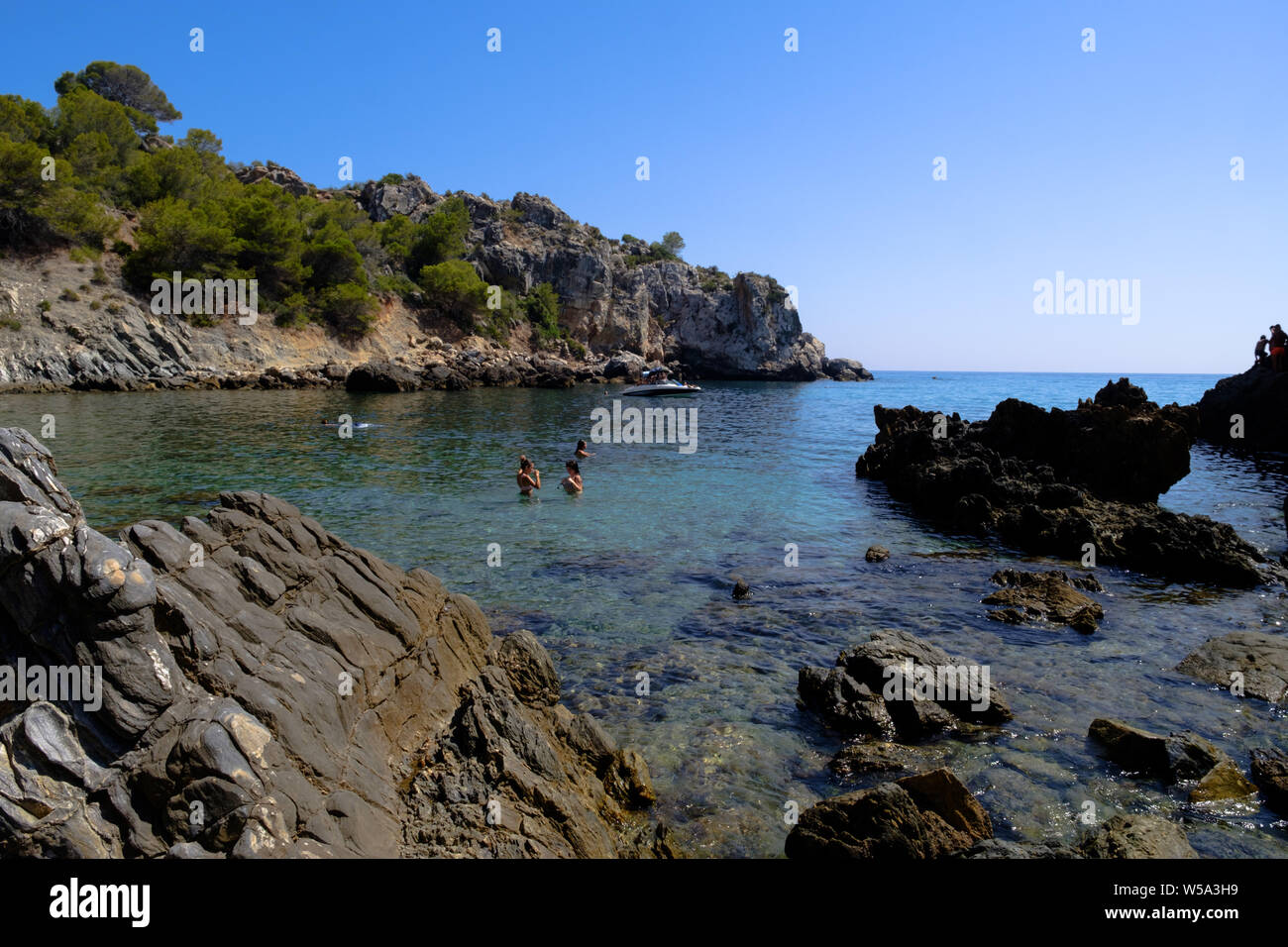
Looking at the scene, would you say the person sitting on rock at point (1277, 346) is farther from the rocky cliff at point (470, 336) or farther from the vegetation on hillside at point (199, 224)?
the vegetation on hillside at point (199, 224)

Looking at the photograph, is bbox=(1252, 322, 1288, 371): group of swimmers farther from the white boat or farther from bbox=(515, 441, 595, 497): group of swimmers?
the white boat

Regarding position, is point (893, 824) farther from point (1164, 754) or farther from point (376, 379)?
point (376, 379)

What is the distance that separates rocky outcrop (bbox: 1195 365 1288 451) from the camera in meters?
39.0

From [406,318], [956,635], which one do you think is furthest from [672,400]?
[956,635]

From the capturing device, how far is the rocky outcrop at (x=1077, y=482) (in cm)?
1762

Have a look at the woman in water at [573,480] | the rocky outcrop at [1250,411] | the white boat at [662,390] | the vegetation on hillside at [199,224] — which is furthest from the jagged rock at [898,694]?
the vegetation on hillside at [199,224]

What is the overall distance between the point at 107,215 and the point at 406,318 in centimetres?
3094

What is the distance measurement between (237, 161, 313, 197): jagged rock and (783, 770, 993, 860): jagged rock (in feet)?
379

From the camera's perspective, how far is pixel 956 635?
13.1m

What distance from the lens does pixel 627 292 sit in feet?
408

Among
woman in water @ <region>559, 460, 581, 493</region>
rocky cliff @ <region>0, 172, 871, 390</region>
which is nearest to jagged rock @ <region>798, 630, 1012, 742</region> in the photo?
Answer: woman in water @ <region>559, 460, 581, 493</region>

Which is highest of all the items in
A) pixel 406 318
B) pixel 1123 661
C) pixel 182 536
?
pixel 406 318

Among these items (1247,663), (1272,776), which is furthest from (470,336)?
(1272,776)
